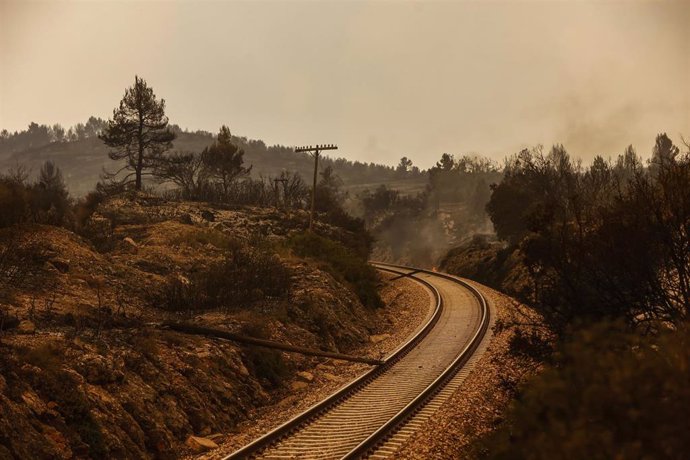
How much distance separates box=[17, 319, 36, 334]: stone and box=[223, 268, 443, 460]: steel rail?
5763mm

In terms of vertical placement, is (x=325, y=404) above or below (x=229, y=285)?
below

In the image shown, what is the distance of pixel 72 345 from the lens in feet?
36.3

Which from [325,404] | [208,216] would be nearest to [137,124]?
[208,216]

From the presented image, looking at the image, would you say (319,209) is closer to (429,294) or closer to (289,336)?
(429,294)

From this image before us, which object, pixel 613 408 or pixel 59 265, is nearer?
pixel 613 408

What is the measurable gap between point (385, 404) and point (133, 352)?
21.5 feet

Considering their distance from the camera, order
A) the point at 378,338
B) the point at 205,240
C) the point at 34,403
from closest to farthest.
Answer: the point at 34,403 < the point at 378,338 < the point at 205,240

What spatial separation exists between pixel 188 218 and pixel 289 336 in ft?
74.9

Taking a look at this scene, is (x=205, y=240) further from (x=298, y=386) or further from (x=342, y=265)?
(x=298, y=386)

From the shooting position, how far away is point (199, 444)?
10.5m

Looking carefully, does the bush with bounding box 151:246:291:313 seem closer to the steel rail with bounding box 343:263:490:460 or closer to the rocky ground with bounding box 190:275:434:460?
the rocky ground with bounding box 190:275:434:460

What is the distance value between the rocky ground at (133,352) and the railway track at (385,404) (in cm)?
136

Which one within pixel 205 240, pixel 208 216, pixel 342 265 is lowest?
pixel 342 265

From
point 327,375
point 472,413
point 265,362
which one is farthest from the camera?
point 327,375
